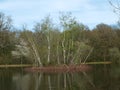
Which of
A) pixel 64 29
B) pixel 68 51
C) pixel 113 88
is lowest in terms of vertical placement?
pixel 113 88

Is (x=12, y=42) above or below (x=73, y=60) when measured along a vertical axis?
above

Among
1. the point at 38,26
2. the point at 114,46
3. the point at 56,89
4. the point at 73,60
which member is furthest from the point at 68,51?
the point at 56,89

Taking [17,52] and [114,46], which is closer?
[17,52]

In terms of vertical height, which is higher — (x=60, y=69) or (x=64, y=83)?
(x=60, y=69)

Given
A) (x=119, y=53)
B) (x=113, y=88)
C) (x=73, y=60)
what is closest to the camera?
(x=113, y=88)

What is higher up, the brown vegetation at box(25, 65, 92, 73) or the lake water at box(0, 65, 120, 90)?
the brown vegetation at box(25, 65, 92, 73)

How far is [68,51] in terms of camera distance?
2170 inches

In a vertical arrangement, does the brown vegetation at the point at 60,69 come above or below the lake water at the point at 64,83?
above

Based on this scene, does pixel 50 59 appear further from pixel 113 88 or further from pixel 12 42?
pixel 113 88

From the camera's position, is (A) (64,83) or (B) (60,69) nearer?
(A) (64,83)

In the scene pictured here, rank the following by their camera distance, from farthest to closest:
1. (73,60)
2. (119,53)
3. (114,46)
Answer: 1. (114,46)
2. (119,53)
3. (73,60)

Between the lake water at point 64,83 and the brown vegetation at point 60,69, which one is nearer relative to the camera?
the lake water at point 64,83

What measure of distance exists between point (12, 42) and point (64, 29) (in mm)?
23135

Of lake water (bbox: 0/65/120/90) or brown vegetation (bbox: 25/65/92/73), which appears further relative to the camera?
brown vegetation (bbox: 25/65/92/73)
